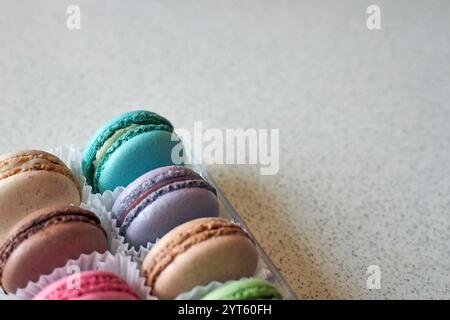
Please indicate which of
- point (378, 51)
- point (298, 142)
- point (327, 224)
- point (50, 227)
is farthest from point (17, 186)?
point (378, 51)

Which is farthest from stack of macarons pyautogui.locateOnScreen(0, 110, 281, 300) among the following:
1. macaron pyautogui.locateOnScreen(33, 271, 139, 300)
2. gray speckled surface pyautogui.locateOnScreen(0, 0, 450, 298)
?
gray speckled surface pyautogui.locateOnScreen(0, 0, 450, 298)

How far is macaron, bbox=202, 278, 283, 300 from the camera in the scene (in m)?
0.78

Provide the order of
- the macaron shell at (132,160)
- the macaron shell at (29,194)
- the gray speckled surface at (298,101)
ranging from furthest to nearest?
the gray speckled surface at (298,101)
the macaron shell at (132,160)
the macaron shell at (29,194)

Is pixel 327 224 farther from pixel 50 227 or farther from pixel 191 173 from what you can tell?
pixel 50 227

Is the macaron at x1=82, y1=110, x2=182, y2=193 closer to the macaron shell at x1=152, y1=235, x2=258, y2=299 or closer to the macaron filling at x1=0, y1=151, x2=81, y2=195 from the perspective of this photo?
the macaron filling at x1=0, y1=151, x2=81, y2=195

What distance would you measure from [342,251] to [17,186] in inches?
22.2

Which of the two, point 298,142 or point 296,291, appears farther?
point 298,142

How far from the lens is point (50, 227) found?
856mm

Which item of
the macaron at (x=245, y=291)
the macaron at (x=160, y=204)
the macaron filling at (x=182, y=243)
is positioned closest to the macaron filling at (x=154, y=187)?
the macaron at (x=160, y=204)

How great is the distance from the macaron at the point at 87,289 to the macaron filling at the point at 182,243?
60mm

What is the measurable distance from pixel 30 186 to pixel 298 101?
31.8 inches

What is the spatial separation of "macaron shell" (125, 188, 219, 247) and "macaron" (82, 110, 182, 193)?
12cm

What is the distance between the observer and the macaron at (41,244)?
0.84m

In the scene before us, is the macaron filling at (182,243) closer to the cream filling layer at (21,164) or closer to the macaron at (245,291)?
the macaron at (245,291)
